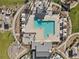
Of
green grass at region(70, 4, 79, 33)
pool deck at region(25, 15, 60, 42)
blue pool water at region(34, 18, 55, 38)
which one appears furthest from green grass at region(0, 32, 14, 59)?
green grass at region(70, 4, 79, 33)

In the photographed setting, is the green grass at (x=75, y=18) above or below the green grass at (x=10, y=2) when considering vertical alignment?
below

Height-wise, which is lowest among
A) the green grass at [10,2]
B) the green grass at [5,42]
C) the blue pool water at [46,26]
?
the green grass at [5,42]

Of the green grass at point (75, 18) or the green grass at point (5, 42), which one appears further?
the green grass at point (75, 18)

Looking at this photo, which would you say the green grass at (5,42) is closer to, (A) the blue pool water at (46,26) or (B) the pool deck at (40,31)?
(B) the pool deck at (40,31)

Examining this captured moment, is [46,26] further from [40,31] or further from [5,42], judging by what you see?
[5,42]

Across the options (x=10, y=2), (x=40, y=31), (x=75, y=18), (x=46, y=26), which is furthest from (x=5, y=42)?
(x=75, y=18)

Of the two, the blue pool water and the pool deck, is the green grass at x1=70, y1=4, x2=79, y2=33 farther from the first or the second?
the blue pool water

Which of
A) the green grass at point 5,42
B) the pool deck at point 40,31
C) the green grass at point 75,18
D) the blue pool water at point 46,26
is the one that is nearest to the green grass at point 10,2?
the pool deck at point 40,31
